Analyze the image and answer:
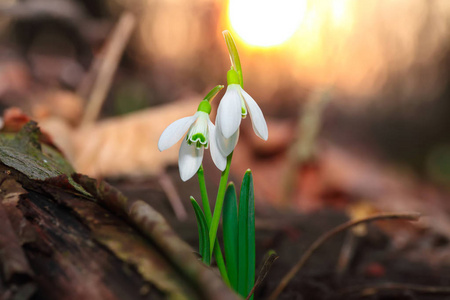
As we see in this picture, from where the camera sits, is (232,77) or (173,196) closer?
(232,77)

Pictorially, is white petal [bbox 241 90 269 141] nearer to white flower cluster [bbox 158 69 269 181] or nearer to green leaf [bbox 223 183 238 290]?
white flower cluster [bbox 158 69 269 181]

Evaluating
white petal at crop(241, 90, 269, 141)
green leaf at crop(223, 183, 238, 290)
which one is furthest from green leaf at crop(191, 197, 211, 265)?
white petal at crop(241, 90, 269, 141)

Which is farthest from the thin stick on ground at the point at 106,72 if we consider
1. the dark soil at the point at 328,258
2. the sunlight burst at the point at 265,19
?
the sunlight burst at the point at 265,19

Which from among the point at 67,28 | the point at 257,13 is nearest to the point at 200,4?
the point at 257,13

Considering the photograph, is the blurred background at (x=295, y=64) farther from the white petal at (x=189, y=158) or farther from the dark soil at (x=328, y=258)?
the white petal at (x=189, y=158)

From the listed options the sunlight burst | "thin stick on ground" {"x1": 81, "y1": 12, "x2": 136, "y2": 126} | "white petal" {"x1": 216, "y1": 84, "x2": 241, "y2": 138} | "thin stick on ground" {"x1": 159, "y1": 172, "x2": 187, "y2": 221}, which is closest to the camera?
"white petal" {"x1": 216, "y1": 84, "x2": 241, "y2": 138}

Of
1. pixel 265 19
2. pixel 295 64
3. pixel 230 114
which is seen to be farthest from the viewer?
pixel 295 64

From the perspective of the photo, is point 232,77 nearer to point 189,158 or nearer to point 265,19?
point 189,158

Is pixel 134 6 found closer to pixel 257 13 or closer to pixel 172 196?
pixel 257 13

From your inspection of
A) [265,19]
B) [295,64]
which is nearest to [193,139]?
[265,19]
